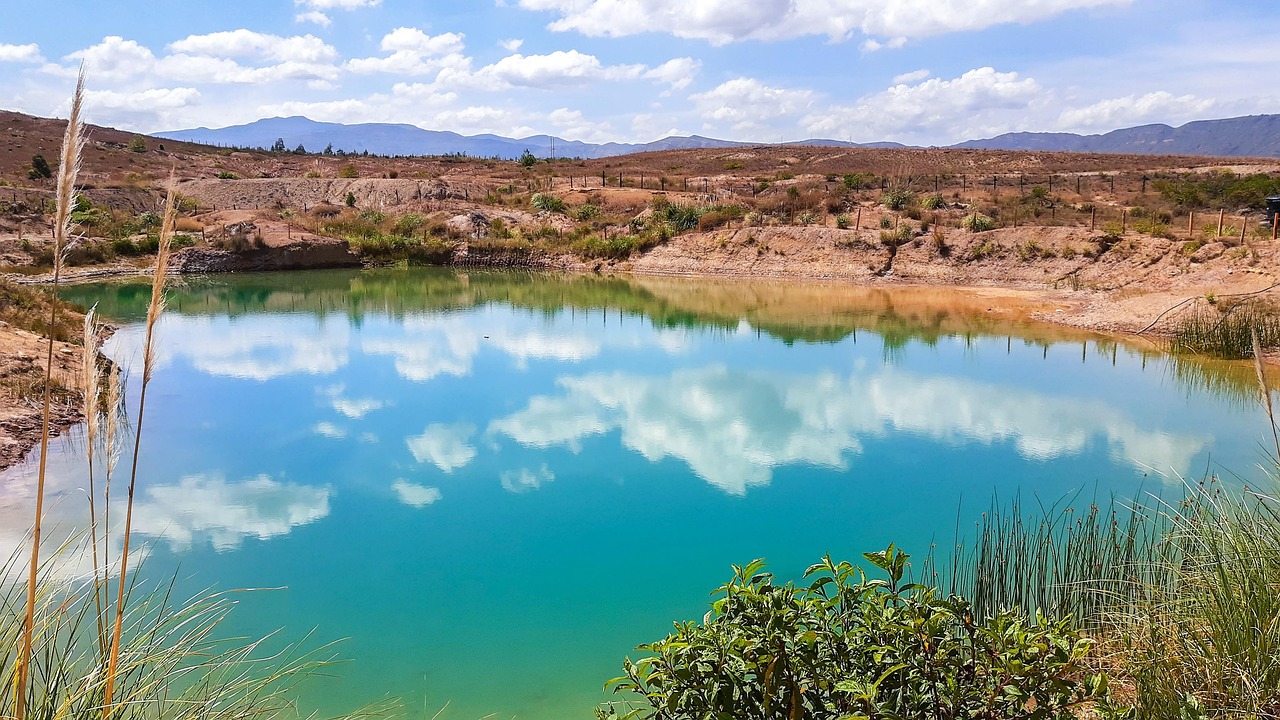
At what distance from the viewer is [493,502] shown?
8320 millimetres

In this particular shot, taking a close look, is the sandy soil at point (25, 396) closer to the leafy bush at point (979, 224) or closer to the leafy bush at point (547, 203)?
the leafy bush at point (979, 224)

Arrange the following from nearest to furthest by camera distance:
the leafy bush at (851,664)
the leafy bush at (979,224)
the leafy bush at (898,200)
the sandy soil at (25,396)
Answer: the leafy bush at (851,664)
the sandy soil at (25,396)
the leafy bush at (979,224)
the leafy bush at (898,200)

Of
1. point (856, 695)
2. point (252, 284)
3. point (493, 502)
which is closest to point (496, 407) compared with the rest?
point (493, 502)

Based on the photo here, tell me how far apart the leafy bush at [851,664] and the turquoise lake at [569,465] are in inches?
67.1

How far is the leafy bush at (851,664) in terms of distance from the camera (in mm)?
2492

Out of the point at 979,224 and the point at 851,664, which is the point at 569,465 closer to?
the point at 851,664

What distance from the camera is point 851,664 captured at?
8.69ft

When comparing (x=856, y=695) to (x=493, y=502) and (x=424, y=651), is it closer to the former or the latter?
(x=424, y=651)

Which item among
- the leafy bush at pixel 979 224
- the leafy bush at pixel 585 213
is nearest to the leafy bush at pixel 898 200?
the leafy bush at pixel 979 224

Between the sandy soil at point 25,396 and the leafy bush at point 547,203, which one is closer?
the sandy soil at point 25,396

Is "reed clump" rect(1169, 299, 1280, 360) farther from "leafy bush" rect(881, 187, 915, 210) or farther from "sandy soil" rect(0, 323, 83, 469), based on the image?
"leafy bush" rect(881, 187, 915, 210)

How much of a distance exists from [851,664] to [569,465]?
6.92 meters

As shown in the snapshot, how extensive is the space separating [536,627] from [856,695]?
365cm

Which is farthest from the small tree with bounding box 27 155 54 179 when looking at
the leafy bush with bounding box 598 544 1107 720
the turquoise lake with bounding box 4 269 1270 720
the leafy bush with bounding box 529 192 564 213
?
the leafy bush with bounding box 598 544 1107 720
